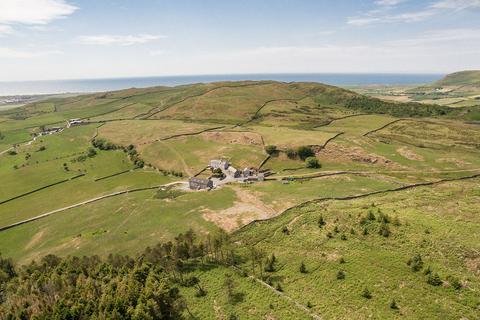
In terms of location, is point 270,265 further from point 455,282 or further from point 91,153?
point 91,153

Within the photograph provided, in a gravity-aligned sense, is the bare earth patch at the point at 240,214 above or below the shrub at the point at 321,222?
below

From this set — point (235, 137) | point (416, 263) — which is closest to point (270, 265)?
point (416, 263)

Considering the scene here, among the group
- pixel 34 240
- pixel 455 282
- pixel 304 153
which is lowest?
pixel 34 240

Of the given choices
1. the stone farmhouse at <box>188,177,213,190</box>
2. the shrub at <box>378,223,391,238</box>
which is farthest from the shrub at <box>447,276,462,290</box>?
the stone farmhouse at <box>188,177,213,190</box>

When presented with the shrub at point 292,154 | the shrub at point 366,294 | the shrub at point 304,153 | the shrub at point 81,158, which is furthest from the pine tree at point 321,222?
the shrub at point 81,158

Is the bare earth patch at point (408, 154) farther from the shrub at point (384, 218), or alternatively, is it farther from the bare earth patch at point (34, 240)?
the bare earth patch at point (34, 240)

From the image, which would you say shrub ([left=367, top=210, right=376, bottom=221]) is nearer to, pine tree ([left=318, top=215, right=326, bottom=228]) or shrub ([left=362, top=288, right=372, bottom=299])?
pine tree ([left=318, top=215, right=326, bottom=228])
